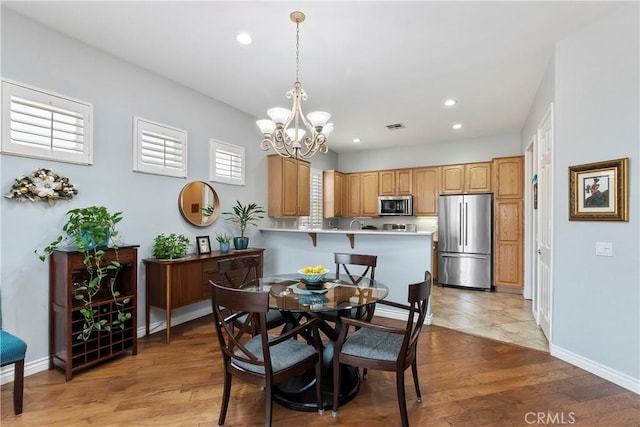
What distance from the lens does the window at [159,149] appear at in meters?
3.23

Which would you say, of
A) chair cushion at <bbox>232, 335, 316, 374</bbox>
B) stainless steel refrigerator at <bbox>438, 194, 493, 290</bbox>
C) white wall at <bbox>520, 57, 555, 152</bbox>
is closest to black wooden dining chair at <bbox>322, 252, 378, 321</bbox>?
chair cushion at <bbox>232, 335, 316, 374</bbox>

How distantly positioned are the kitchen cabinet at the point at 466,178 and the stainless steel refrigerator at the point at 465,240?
27 centimetres

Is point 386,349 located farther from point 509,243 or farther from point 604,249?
point 509,243

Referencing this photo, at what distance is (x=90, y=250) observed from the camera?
100.0 inches

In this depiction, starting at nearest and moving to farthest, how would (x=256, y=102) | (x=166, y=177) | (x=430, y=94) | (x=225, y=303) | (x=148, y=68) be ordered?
(x=225, y=303), (x=148, y=68), (x=166, y=177), (x=430, y=94), (x=256, y=102)

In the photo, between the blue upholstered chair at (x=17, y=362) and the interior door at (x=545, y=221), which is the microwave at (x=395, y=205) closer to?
the interior door at (x=545, y=221)

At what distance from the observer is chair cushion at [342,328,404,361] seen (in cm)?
195

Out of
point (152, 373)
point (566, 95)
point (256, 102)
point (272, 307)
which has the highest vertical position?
point (256, 102)

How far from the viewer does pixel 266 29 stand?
2.59 meters

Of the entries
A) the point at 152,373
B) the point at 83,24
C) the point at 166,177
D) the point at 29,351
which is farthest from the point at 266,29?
the point at 29,351

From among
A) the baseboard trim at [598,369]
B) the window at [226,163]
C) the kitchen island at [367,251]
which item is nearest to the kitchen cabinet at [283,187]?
the kitchen island at [367,251]

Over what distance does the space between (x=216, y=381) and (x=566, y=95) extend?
388 cm

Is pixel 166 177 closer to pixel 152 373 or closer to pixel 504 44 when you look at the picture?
pixel 152 373

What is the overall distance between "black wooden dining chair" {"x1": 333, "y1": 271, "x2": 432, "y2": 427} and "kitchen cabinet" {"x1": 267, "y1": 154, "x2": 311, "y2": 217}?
308cm
